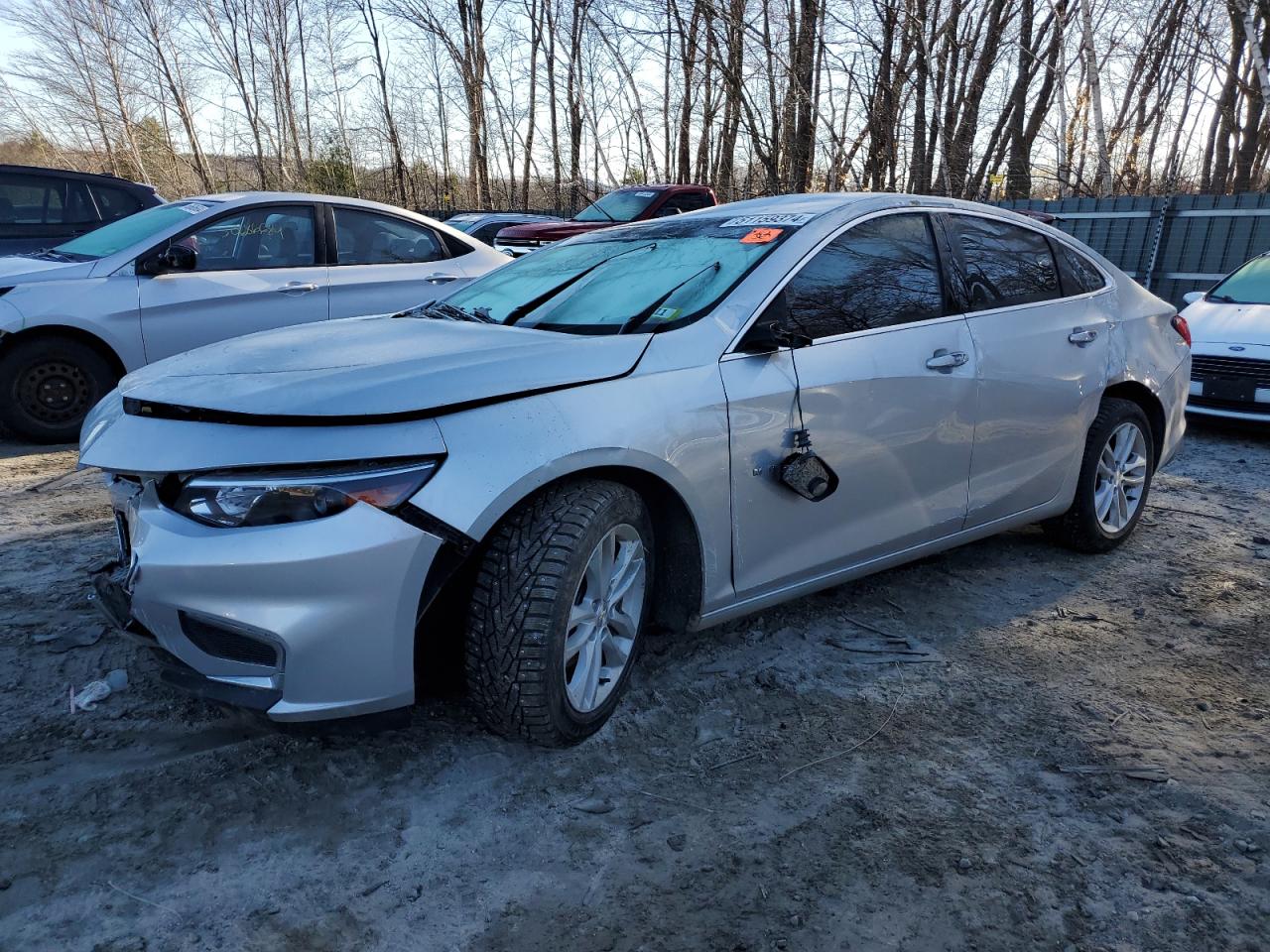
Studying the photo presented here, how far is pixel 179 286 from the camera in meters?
6.11

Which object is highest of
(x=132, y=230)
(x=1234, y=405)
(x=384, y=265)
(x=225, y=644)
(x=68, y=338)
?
(x=132, y=230)

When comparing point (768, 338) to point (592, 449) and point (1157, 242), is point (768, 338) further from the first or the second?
point (1157, 242)

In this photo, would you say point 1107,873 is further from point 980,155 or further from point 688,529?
point 980,155

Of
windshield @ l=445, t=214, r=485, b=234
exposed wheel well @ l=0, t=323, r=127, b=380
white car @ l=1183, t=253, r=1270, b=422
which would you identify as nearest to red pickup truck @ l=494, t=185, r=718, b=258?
windshield @ l=445, t=214, r=485, b=234

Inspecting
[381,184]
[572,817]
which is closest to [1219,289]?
[572,817]

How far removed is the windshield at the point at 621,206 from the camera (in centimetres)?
1412

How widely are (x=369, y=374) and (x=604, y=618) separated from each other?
0.93 meters

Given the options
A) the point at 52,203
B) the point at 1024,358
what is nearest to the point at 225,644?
the point at 1024,358

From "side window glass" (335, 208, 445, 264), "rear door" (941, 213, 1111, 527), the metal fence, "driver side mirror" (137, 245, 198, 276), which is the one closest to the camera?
"rear door" (941, 213, 1111, 527)

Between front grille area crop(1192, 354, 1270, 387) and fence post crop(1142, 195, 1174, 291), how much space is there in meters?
6.62

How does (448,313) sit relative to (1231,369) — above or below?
above

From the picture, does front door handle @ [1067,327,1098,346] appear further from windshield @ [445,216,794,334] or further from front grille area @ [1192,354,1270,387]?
front grille area @ [1192,354,1270,387]

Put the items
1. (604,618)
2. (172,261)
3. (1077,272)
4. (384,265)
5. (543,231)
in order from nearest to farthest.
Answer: (604,618)
(1077,272)
(172,261)
(384,265)
(543,231)

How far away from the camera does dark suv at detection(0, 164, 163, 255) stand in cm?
884
